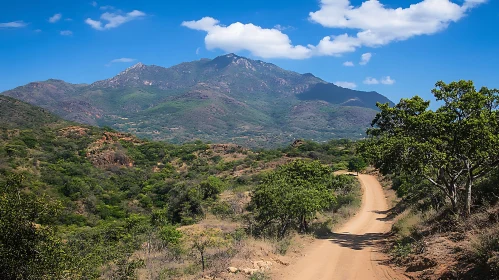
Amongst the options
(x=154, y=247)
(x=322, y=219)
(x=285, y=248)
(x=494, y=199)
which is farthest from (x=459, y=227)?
(x=154, y=247)

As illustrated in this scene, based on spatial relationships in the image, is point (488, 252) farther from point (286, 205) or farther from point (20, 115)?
point (20, 115)

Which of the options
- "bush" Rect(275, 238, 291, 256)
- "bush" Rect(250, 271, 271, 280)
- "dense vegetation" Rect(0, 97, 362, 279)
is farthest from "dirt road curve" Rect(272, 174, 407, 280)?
"dense vegetation" Rect(0, 97, 362, 279)

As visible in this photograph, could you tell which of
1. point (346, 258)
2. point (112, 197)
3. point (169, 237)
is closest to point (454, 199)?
point (346, 258)

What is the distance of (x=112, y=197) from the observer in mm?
43281

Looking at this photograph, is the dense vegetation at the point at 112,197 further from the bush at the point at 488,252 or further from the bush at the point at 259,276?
the bush at the point at 488,252

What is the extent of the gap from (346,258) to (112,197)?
124 ft

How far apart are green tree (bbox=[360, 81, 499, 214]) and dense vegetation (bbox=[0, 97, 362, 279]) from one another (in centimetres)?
573

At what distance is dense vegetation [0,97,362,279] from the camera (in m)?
7.42

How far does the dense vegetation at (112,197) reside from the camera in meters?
7.42

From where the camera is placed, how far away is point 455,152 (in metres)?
13.3

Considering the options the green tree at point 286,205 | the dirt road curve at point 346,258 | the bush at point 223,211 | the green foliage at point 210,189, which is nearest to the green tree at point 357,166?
the green foliage at point 210,189

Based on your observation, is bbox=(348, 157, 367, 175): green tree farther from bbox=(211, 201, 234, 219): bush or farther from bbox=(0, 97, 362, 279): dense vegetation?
bbox=(211, 201, 234, 219): bush

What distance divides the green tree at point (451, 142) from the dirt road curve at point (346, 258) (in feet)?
12.9

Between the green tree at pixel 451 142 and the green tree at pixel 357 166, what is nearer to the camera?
the green tree at pixel 451 142
